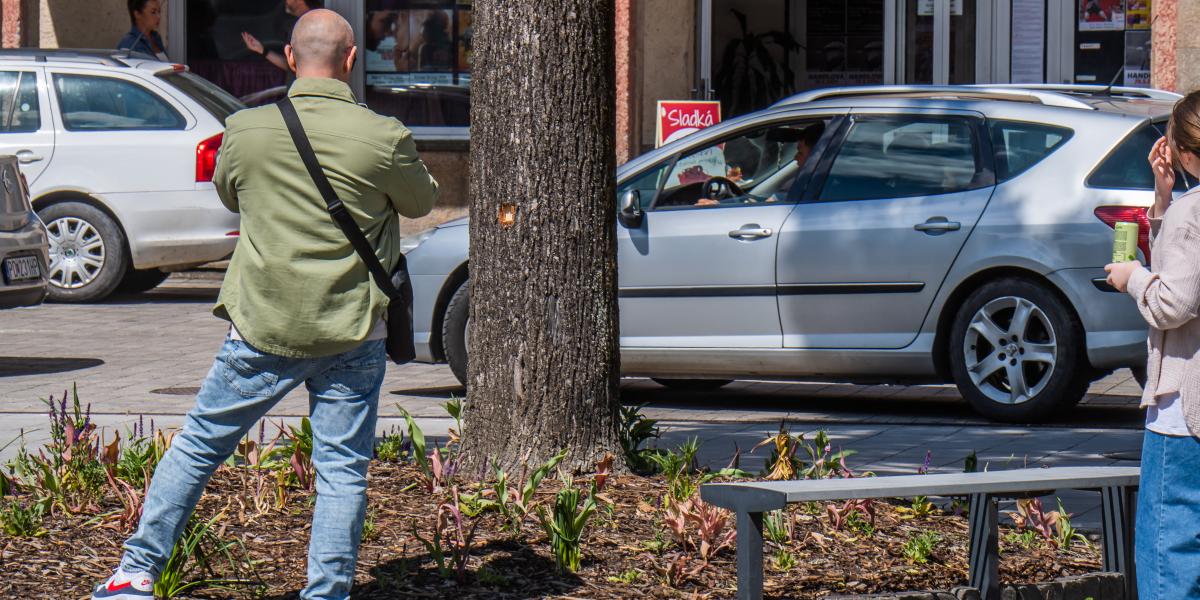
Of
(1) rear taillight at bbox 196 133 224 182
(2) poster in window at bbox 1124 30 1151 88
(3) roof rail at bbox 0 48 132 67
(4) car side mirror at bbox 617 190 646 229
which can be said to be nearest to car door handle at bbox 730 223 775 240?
(4) car side mirror at bbox 617 190 646 229

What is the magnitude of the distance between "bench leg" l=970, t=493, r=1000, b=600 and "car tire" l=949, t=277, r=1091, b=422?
377 centimetres

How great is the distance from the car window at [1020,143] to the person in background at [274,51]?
871 centimetres

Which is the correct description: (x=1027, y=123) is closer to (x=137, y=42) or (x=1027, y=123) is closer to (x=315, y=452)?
(x=315, y=452)

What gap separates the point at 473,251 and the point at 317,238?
138cm

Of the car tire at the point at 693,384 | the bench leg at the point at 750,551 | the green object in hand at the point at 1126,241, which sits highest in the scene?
the green object in hand at the point at 1126,241

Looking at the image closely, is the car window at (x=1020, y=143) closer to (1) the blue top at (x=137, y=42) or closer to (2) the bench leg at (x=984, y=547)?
(2) the bench leg at (x=984, y=547)

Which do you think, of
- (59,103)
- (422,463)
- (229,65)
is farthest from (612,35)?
(229,65)

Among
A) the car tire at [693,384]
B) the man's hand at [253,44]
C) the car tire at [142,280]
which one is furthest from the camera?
the man's hand at [253,44]

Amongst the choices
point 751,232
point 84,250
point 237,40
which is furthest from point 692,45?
point 751,232

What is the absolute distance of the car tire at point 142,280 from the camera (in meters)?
15.1

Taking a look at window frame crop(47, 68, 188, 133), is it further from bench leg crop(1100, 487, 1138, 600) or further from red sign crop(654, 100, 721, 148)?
bench leg crop(1100, 487, 1138, 600)

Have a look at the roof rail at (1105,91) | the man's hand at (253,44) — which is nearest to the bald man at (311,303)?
the roof rail at (1105,91)

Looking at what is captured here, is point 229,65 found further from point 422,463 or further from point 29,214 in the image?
point 422,463

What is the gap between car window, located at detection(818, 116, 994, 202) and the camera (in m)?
8.73
